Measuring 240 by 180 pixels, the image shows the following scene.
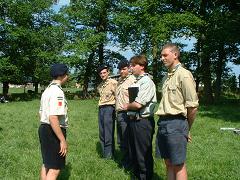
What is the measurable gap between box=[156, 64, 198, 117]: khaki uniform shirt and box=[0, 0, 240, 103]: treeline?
85.1ft

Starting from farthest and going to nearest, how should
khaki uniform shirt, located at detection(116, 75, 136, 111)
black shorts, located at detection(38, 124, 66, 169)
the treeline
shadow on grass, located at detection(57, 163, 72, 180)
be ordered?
the treeline < khaki uniform shirt, located at detection(116, 75, 136, 111) < shadow on grass, located at detection(57, 163, 72, 180) < black shorts, located at detection(38, 124, 66, 169)

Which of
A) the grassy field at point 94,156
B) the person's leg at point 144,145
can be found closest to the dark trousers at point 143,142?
the person's leg at point 144,145

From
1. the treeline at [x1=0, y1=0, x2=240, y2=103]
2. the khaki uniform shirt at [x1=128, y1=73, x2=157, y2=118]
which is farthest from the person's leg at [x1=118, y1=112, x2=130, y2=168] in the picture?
the treeline at [x1=0, y1=0, x2=240, y2=103]

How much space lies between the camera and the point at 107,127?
33.2ft

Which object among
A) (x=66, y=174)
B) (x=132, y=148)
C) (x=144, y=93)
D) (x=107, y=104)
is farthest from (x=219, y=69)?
(x=144, y=93)

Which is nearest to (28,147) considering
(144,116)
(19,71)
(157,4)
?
(144,116)

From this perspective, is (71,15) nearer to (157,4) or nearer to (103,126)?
(157,4)

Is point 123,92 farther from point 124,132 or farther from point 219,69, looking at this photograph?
point 219,69

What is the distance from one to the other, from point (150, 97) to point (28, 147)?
5.30 meters

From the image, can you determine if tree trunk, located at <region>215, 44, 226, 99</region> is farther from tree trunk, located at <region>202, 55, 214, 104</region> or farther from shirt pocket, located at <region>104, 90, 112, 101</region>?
shirt pocket, located at <region>104, 90, 112, 101</region>

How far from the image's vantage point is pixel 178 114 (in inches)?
247

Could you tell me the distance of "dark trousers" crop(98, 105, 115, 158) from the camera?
10102 mm

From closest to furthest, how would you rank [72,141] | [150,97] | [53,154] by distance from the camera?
[53,154] → [150,97] → [72,141]

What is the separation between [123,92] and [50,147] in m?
2.89
